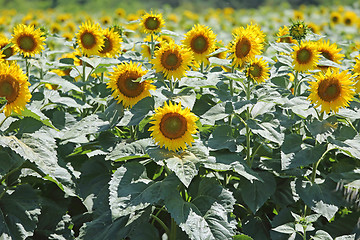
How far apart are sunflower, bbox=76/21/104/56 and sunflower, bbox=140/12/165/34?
0.32m

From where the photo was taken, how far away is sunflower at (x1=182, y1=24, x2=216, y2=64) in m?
3.12

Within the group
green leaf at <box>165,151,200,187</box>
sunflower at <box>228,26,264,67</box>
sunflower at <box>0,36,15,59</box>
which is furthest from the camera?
sunflower at <box>0,36,15,59</box>

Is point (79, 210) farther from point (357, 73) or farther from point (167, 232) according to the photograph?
point (357, 73)

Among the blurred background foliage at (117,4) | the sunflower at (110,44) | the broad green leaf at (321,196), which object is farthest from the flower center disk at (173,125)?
the blurred background foliage at (117,4)

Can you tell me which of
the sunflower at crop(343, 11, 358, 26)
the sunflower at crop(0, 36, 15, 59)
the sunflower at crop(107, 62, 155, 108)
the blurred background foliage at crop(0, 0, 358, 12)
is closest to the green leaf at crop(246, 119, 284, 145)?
the sunflower at crop(107, 62, 155, 108)

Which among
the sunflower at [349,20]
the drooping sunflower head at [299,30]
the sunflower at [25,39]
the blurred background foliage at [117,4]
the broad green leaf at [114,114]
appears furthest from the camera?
the blurred background foliage at [117,4]

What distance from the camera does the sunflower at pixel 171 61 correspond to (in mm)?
2764

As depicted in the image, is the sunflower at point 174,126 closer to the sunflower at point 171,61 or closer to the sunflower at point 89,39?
the sunflower at point 171,61

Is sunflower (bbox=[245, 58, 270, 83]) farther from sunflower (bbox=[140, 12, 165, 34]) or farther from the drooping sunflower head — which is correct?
sunflower (bbox=[140, 12, 165, 34])

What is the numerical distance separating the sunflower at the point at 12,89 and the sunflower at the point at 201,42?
3.75 ft

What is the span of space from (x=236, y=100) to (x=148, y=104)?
60 centimetres

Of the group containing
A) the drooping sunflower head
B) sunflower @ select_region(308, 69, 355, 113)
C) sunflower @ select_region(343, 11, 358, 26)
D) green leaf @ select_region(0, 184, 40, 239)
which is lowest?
green leaf @ select_region(0, 184, 40, 239)

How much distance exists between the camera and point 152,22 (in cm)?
340

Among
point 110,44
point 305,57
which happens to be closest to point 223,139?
point 305,57
